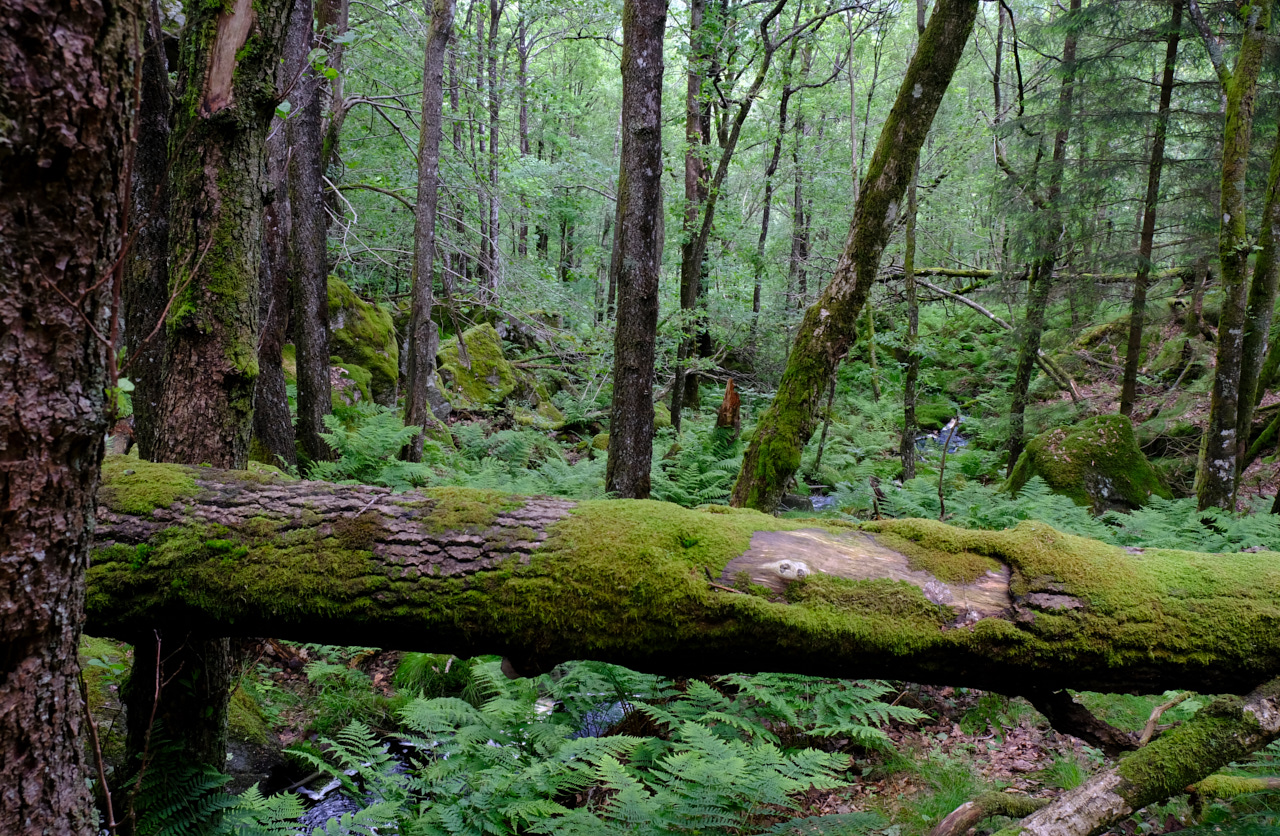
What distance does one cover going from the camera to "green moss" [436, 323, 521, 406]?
41.5 feet

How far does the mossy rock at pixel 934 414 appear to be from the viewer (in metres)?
16.2

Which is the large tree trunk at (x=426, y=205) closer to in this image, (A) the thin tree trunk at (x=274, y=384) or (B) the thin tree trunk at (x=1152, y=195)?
(A) the thin tree trunk at (x=274, y=384)

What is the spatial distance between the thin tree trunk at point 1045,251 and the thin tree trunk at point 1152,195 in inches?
44.0

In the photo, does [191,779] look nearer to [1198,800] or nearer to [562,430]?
[1198,800]

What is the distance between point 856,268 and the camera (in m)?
5.45

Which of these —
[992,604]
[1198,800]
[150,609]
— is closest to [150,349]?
[150,609]

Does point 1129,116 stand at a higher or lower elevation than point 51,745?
higher

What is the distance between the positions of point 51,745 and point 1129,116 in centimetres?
1233

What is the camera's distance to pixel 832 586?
230 centimetres

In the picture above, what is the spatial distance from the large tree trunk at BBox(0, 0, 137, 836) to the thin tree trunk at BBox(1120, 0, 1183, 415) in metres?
11.7

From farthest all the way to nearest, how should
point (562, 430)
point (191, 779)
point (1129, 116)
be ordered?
point (562, 430), point (1129, 116), point (191, 779)

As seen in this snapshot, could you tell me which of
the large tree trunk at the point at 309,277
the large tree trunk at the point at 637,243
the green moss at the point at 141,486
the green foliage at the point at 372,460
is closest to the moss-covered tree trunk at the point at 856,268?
the large tree trunk at the point at 637,243

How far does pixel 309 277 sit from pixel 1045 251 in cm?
1079

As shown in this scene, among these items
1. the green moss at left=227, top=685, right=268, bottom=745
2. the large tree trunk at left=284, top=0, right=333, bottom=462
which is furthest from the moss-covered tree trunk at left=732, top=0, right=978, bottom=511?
the large tree trunk at left=284, top=0, right=333, bottom=462
